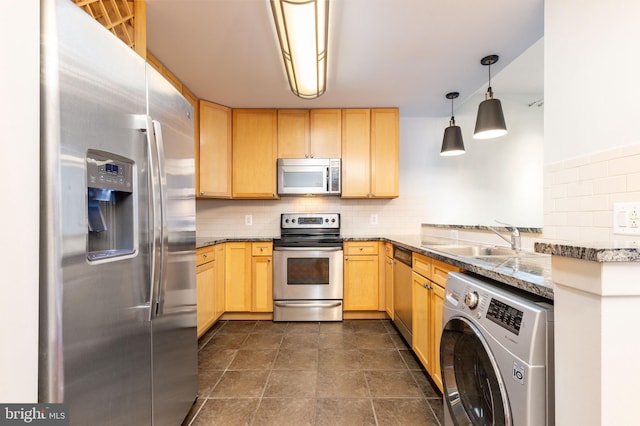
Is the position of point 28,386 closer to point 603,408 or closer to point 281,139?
point 603,408

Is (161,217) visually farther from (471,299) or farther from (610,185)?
(610,185)

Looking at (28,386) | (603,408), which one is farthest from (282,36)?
(603,408)

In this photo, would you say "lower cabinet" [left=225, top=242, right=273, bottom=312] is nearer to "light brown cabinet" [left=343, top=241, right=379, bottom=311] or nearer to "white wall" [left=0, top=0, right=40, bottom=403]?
"light brown cabinet" [left=343, top=241, right=379, bottom=311]

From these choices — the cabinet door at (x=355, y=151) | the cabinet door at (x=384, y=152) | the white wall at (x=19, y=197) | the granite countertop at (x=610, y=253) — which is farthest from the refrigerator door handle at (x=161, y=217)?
the cabinet door at (x=384, y=152)

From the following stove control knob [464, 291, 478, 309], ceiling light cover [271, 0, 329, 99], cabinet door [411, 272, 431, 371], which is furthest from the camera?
cabinet door [411, 272, 431, 371]

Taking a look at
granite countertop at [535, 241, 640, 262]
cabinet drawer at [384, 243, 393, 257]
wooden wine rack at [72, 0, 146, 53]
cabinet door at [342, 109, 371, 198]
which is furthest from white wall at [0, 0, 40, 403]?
cabinet door at [342, 109, 371, 198]

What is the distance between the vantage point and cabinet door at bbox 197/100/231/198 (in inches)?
115

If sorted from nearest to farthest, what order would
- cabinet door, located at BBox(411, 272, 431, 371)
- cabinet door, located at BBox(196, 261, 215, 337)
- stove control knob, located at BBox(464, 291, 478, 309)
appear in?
stove control knob, located at BBox(464, 291, 478, 309), cabinet door, located at BBox(411, 272, 431, 371), cabinet door, located at BBox(196, 261, 215, 337)

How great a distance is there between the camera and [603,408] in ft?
1.83

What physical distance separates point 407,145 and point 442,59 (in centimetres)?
141

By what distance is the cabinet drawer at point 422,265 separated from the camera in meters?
1.80

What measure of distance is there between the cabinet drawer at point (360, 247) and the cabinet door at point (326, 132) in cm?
107

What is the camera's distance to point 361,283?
9.81 feet

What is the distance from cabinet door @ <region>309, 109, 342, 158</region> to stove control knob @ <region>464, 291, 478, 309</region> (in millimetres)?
2365
